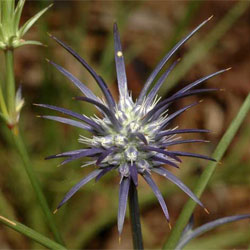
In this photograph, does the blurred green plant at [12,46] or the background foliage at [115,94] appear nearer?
the blurred green plant at [12,46]

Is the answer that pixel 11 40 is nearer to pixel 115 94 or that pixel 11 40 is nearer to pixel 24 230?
pixel 24 230

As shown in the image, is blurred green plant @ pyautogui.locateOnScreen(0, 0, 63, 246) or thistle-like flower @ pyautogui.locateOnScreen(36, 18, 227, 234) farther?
blurred green plant @ pyautogui.locateOnScreen(0, 0, 63, 246)

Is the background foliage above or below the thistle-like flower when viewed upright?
above

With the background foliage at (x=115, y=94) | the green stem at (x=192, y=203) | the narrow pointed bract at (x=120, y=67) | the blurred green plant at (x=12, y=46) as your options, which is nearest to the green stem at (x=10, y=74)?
the blurred green plant at (x=12, y=46)

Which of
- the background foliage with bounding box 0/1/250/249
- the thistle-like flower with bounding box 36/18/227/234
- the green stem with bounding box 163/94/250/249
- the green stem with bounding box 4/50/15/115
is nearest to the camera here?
the thistle-like flower with bounding box 36/18/227/234

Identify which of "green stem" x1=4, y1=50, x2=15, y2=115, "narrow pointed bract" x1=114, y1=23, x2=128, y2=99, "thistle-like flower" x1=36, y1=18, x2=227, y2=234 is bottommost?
"thistle-like flower" x1=36, y1=18, x2=227, y2=234

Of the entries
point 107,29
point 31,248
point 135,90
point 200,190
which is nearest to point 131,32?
point 107,29

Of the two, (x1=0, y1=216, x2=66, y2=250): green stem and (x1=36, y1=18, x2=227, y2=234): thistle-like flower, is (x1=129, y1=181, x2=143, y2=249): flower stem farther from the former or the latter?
(x1=0, y1=216, x2=66, y2=250): green stem

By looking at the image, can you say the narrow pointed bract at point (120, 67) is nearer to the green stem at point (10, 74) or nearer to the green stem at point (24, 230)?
the green stem at point (10, 74)

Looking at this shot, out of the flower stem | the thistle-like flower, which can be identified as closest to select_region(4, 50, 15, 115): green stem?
the thistle-like flower

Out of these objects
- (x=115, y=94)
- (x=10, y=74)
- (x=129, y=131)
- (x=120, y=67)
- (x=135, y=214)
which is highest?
(x=115, y=94)

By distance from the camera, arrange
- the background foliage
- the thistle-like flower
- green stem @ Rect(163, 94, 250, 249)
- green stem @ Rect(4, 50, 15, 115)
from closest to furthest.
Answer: the thistle-like flower → green stem @ Rect(4, 50, 15, 115) → green stem @ Rect(163, 94, 250, 249) → the background foliage

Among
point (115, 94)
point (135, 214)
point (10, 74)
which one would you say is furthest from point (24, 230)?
point (115, 94)
